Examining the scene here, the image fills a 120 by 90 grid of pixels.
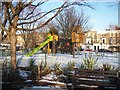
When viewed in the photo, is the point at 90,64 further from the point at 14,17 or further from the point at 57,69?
the point at 14,17

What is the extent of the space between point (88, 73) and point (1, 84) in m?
1.40

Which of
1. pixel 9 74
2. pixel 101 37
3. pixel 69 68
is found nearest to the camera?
pixel 9 74

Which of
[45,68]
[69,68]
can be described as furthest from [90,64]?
[45,68]

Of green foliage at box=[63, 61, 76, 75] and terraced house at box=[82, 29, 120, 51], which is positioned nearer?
green foliage at box=[63, 61, 76, 75]

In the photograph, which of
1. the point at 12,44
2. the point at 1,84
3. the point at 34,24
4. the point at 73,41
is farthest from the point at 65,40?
the point at 1,84

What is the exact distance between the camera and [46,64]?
467cm

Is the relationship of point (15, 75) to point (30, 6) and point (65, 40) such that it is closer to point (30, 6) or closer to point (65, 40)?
point (30, 6)

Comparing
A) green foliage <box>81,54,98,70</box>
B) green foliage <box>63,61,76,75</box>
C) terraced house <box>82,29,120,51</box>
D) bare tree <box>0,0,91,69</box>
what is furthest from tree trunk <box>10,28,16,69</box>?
terraced house <box>82,29,120,51</box>

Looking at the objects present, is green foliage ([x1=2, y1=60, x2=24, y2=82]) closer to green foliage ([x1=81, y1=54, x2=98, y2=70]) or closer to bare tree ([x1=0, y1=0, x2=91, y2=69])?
bare tree ([x1=0, y1=0, x2=91, y2=69])

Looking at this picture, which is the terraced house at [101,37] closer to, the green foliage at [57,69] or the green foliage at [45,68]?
the green foliage at [57,69]

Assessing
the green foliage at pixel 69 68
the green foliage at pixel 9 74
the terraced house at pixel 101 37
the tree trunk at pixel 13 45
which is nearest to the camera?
the green foliage at pixel 9 74

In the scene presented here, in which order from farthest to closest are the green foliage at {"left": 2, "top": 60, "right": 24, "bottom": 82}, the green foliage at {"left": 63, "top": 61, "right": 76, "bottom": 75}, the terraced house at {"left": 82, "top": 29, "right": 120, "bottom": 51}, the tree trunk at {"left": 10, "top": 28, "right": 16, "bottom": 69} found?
the terraced house at {"left": 82, "top": 29, "right": 120, "bottom": 51}
the green foliage at {"left": 63, "top": 61, "right": 76, "bottom": 75}
the tree trunk at {"left": 10, "top": 28, "right": 16, "bottom": 69}
the green foliage at {"left": 2, "top": 60, "right": 24, "bottom": 82}

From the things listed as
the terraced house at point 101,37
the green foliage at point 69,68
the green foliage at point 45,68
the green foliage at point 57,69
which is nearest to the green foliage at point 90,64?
the green foliage at point 69,68

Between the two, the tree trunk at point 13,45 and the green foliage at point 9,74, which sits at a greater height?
the tree trunk at point 13,45
